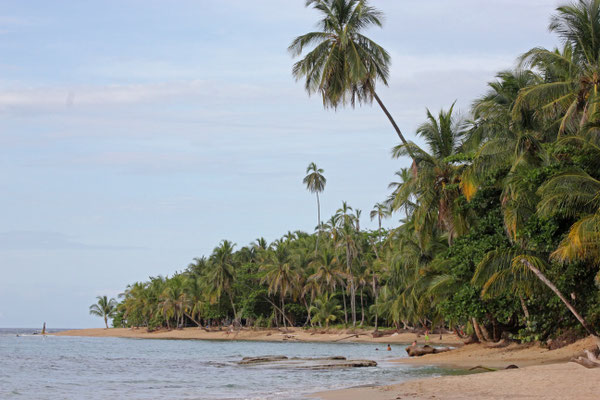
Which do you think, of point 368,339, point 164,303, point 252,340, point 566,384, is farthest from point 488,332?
point 164,303

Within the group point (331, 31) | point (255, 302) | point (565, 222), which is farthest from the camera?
point (255, 302)

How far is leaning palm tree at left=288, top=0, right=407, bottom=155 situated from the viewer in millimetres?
28391

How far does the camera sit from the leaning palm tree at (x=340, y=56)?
2839cm

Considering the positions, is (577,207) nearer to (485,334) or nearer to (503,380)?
(503,380)

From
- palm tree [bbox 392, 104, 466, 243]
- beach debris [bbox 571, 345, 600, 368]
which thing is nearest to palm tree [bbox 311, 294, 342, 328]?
palm tree [bbox 392, 104, 466, 243]

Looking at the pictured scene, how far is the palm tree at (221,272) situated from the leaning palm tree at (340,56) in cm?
5811

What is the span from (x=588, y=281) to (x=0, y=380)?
25.4m

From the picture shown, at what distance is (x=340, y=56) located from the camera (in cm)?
2847

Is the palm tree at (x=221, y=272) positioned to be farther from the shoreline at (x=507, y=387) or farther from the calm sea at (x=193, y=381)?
the shoreline at (x=507, y=387)

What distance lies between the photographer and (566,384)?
14930 millimetres

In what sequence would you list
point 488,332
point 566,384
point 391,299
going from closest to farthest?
point 566,384
point 488,332
point 391,299

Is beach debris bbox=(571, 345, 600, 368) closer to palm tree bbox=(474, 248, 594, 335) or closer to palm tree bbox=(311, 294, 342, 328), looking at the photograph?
palm tree bbox=(474, 248, 594, 335)

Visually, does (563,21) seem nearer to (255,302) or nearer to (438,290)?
(438,290)

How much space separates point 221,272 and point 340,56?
59.3 metres
